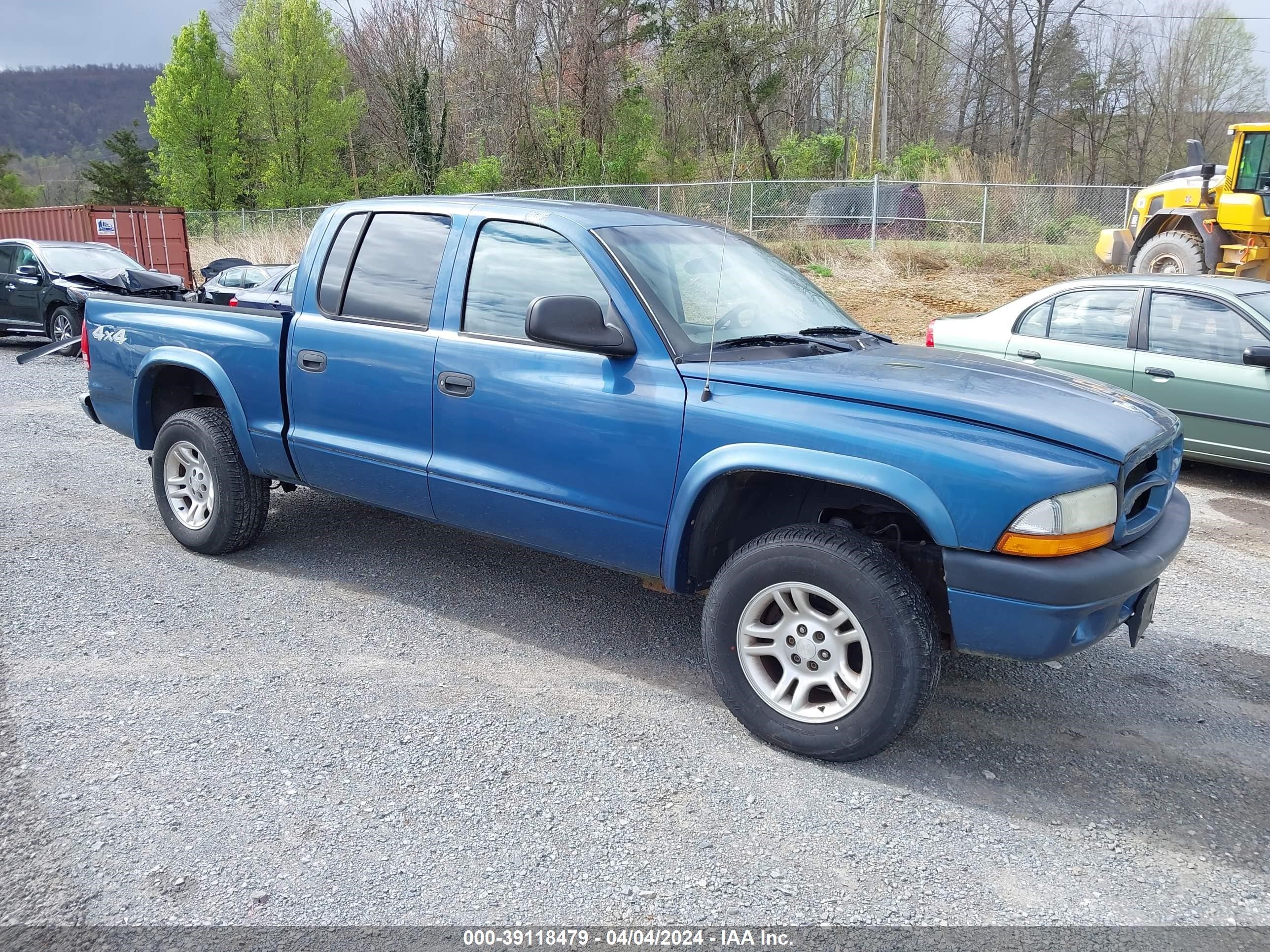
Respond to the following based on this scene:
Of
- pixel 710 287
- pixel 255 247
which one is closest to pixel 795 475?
pixel 710 287

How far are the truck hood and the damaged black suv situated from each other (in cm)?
1327

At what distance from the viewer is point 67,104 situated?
159 meters

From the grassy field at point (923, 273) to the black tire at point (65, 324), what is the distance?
4.57 m

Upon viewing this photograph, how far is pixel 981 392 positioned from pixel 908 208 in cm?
2007

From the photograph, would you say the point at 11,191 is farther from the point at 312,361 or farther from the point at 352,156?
the point at 312,361

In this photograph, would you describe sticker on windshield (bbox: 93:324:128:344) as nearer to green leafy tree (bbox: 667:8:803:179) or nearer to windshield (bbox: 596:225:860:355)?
windshield (bbox: 596:225:860:355)

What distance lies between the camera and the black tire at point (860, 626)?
10.8ft

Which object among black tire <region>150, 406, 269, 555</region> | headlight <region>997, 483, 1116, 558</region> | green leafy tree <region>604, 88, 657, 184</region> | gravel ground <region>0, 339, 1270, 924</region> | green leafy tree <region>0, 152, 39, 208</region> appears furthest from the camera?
green leafy tree <region>0, 152, 39, 208</region>

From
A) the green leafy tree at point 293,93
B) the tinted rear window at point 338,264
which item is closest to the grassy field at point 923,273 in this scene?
the tinted rear window at point 338,264

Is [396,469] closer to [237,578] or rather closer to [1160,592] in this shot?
[237,578]

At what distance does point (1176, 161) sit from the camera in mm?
45406

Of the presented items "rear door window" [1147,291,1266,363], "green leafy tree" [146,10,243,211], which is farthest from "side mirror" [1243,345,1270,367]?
"green leafy tree" [146,10,243,211]

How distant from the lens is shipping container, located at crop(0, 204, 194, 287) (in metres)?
22.9

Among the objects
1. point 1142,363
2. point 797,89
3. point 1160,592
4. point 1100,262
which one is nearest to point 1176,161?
point 797,89
